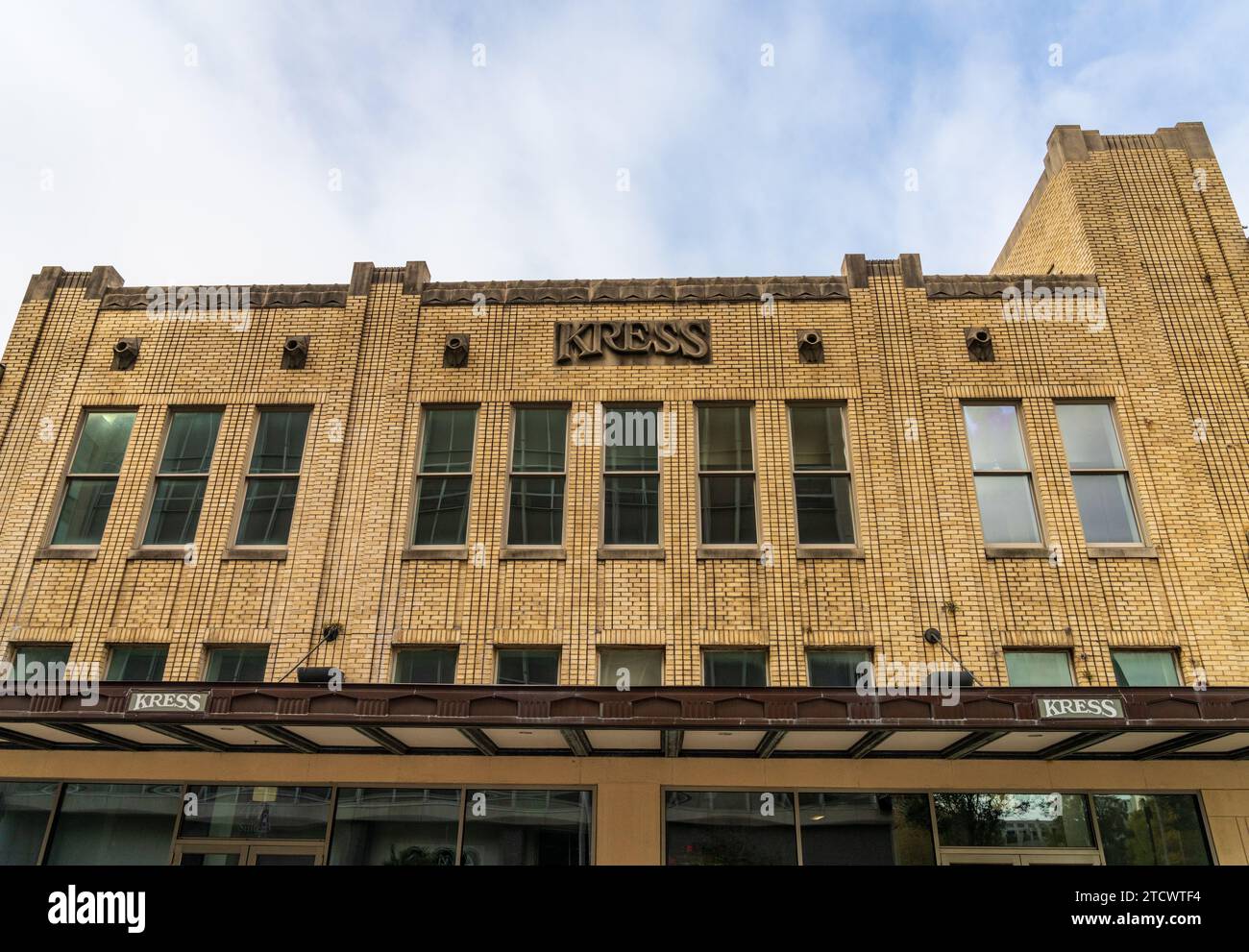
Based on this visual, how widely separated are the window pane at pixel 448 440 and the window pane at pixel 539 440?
734 millimetres

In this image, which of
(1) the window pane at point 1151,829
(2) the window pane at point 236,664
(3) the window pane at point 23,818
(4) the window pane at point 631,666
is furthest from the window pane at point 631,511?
(3) the window pane at point 23,818

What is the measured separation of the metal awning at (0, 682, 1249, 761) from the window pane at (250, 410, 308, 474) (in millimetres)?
4476

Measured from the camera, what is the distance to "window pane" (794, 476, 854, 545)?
12430mm

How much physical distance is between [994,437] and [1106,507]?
6.05ft

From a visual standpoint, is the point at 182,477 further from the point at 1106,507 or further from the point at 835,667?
the point at 1106,507

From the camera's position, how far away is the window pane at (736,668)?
11609mm

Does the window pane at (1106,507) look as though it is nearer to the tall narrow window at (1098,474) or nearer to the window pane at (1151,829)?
the tall narrow window at (1098,474)

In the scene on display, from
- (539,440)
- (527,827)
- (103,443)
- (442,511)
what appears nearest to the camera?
(527,827)

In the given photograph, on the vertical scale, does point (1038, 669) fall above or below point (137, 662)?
below

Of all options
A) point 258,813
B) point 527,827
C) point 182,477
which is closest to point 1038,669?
point 527,827

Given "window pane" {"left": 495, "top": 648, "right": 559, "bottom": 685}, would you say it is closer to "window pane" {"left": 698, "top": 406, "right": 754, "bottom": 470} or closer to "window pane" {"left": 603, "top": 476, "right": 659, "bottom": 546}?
"window pane" {"left": 603, "top": 476, "right": 659, "bottom": 546}

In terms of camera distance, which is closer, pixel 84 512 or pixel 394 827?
pixel 394 827

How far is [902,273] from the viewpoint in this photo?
13.9 metres

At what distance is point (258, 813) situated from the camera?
11148 mm
